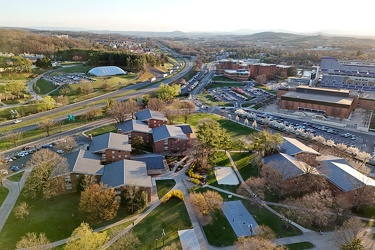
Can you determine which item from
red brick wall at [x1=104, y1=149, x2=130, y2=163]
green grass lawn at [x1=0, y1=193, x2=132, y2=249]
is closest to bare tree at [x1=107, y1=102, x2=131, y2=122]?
red brick wall at [x1=104, y1=149, x2=130, y2=163]

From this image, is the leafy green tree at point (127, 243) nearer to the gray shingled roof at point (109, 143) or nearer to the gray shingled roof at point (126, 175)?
the gray shingled roof at point (126, 175)

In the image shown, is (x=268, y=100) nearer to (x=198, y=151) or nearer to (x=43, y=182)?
(x=198, y=151)

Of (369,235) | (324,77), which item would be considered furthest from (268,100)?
(369,235)

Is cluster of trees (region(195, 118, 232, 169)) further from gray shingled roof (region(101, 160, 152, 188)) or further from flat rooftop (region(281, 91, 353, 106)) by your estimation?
flat rooftop (region(281, 91, 353, 106))

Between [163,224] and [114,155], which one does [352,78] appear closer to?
[114,155]

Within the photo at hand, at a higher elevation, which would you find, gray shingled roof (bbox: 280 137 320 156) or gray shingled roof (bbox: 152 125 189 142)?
gray shingled roof (bbox: 280 137 320 156)

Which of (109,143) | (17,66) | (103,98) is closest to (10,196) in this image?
(109,143)

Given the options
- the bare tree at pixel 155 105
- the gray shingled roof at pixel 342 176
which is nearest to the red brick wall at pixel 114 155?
the bare tree at pixel 155 105
